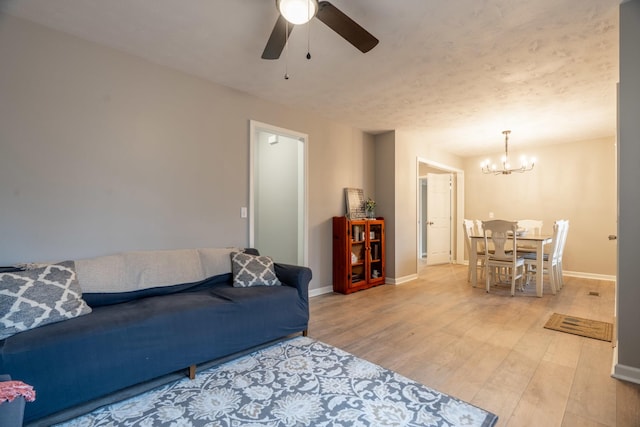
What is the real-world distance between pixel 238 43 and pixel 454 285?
173 inches

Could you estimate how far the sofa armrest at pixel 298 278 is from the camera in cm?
275

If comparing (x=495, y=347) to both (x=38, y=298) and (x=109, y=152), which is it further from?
(x=109, y=152)

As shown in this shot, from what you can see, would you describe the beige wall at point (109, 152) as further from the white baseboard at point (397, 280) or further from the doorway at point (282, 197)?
the white baseboard at point (397, 280)

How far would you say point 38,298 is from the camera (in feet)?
5.81

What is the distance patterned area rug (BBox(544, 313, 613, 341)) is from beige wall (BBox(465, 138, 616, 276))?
9.60 ft

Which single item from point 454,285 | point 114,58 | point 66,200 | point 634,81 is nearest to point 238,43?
Answer: point 114,58

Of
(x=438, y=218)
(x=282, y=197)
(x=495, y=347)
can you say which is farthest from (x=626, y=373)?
(x=438, y=218)

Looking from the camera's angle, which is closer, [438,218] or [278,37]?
[278,37]

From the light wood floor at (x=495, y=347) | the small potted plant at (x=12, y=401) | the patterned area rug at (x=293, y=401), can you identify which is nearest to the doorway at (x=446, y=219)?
the light wood floor at (x=495, y=347)

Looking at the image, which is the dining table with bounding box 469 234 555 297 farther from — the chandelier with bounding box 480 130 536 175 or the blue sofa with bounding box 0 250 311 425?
the blue sofa with bounding box 0 250 311 425

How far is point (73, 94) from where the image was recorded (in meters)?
2.39

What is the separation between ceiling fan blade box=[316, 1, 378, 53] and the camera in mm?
1682

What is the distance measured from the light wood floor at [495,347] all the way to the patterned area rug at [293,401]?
0.19m

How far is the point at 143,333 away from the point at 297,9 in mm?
2147
